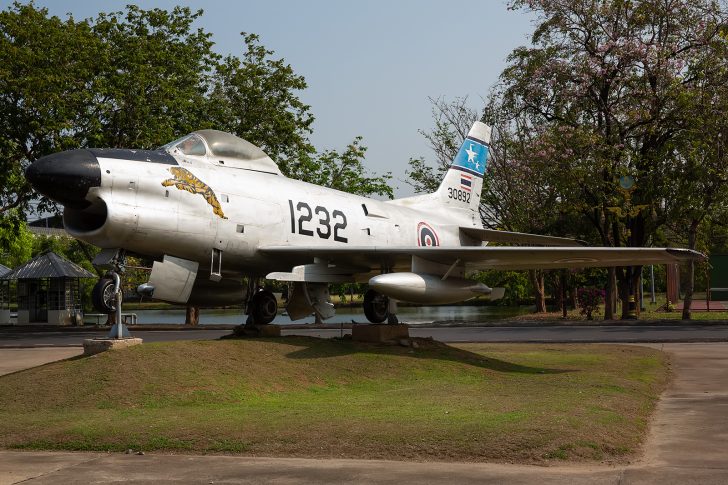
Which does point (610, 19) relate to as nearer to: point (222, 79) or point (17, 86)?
point (222, 79)

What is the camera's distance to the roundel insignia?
68.9 feet

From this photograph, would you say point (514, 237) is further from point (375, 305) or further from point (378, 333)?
point (378, 333)

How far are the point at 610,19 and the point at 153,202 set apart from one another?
2747 cm

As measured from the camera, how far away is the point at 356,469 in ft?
27.0

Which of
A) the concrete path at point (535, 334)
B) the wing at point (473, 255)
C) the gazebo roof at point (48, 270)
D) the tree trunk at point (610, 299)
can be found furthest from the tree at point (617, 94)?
the gazebo roof at point (48, 270)

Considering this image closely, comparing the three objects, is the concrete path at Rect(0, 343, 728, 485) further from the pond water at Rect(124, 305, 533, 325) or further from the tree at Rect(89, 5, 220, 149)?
the pond water at Rect(124, 305, 533, 325)

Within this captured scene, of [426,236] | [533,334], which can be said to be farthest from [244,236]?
[533,334]

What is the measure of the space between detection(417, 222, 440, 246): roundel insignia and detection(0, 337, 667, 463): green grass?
371cm

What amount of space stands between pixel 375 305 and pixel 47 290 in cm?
3036

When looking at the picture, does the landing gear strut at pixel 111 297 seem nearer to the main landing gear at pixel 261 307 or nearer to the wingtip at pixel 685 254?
the main landing gear at pixel 261 307

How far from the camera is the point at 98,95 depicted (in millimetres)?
35000

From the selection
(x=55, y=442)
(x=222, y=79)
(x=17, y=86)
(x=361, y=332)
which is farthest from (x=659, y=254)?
(x=222, y=79)

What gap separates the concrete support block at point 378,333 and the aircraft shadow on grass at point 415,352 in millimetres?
227

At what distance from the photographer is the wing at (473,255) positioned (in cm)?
1656
